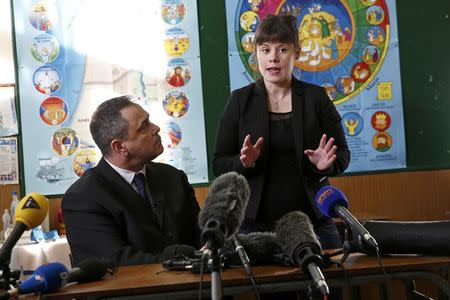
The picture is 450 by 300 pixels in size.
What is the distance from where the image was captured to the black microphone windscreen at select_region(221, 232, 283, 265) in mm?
1814

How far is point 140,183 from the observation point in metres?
2.51

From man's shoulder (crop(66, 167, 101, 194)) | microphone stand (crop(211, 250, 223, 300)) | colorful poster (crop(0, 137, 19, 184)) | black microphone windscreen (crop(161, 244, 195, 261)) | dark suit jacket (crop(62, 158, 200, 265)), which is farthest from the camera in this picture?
colorful poster (crop(0, 137, 19, 184))

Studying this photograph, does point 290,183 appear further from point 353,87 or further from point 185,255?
point 353,87

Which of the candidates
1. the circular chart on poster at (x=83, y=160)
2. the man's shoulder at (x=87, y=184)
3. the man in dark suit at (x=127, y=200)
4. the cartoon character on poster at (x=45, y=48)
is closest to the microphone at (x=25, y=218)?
the man in dark suit at (x=127, y=200)

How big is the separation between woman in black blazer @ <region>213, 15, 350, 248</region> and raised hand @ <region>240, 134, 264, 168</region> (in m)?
0.06

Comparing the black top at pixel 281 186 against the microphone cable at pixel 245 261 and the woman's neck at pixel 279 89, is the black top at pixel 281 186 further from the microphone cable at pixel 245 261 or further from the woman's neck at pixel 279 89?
the microphone cable at pixel 245 261

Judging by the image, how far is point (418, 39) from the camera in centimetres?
458

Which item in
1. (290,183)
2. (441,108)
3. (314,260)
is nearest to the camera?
(314,260)

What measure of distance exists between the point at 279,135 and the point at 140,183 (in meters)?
0.61

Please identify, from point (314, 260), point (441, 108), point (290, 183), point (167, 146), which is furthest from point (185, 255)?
point (441, 108)

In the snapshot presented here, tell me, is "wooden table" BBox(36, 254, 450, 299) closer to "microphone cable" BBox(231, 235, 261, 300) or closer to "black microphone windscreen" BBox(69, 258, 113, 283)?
"black microphone windscreen" BBox(69, 258, 113, 283)

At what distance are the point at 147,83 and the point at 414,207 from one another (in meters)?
2.12

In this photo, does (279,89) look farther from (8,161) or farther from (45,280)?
(8,161)

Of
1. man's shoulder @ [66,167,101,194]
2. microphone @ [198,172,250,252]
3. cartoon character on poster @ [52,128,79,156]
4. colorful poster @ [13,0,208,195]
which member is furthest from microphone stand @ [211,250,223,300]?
cartoon character on poster @ [52,128,79,156]
